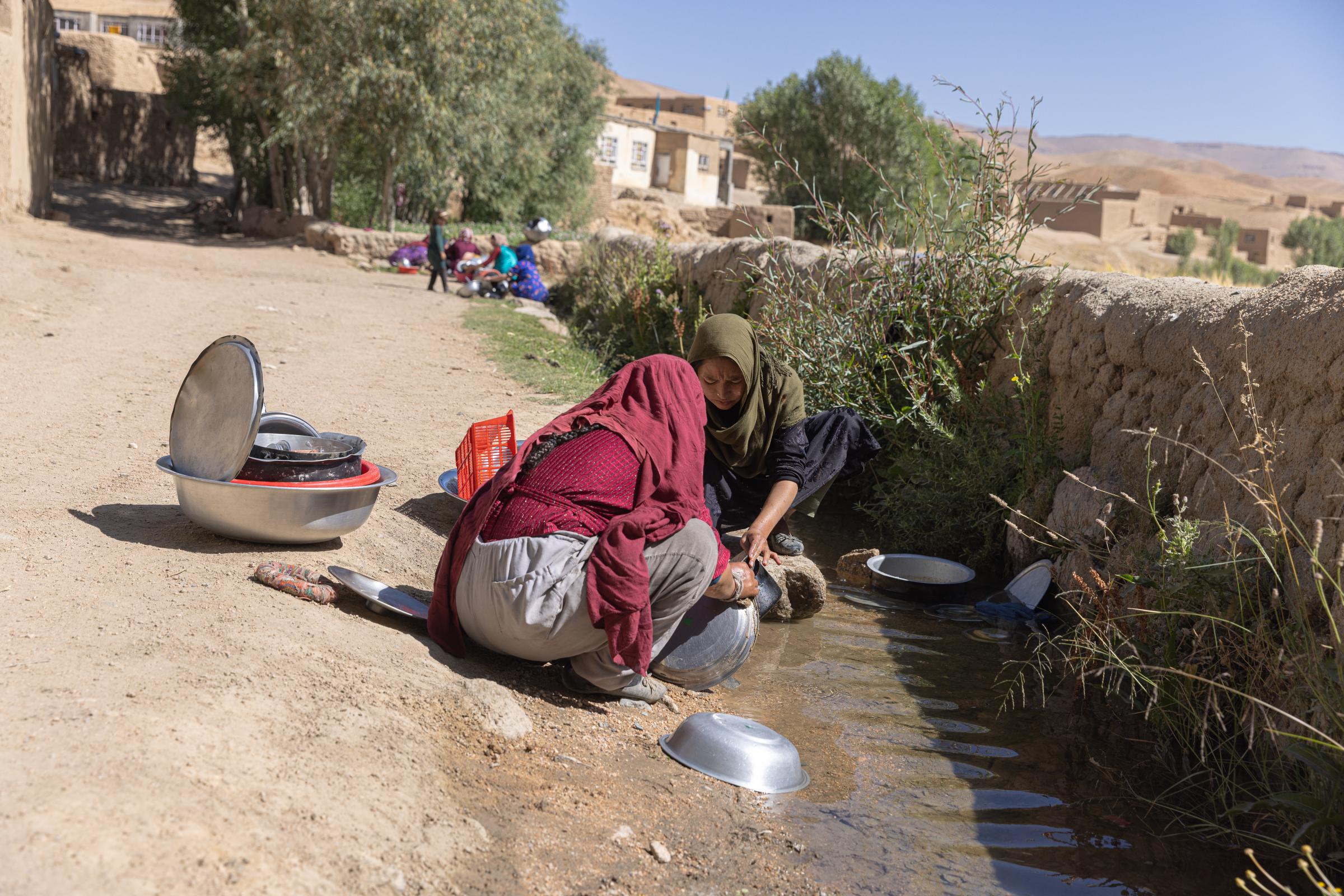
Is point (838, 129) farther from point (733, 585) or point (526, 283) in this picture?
point (733, 585)

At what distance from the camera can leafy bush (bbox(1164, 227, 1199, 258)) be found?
4150 cm

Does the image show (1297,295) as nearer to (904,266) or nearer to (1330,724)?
(1330,724)

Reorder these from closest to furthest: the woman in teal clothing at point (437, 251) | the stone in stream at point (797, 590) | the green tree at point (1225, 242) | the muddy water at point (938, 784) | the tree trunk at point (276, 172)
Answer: the muddy water at point (938, 784) < the stone in stream at point (797, 590) < the woman in teal clothing at point (437, 251) < the tree trunk at point (276, 172) < the green tree at point (1225, 242)

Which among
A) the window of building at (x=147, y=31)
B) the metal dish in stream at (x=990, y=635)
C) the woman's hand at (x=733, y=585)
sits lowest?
the metal dish in stream at (x=990, y=635)

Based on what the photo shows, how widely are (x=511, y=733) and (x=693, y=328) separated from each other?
6.39 meters

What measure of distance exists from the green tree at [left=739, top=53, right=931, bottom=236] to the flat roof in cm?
2829

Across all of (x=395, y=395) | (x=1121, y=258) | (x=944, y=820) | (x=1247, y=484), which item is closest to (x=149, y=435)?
(x=395, y=395)

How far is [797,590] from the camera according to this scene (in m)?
4.41

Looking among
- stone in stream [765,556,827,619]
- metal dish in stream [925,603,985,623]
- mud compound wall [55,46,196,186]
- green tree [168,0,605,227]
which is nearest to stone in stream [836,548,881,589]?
metal dish in stream [925,603,985,623]

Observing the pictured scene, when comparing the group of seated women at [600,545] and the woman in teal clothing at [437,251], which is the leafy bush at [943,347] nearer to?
the group of seated women at [600,545]

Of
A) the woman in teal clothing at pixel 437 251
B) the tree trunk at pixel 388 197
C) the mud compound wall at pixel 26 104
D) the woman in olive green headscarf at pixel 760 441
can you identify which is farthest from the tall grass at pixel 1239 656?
the tree trunk at pixel 388 197

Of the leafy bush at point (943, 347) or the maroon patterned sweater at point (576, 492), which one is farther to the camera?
the leafy bush at point (943, 347)

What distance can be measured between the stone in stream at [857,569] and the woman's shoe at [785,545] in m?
0.67

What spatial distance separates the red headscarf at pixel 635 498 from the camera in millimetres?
2840
